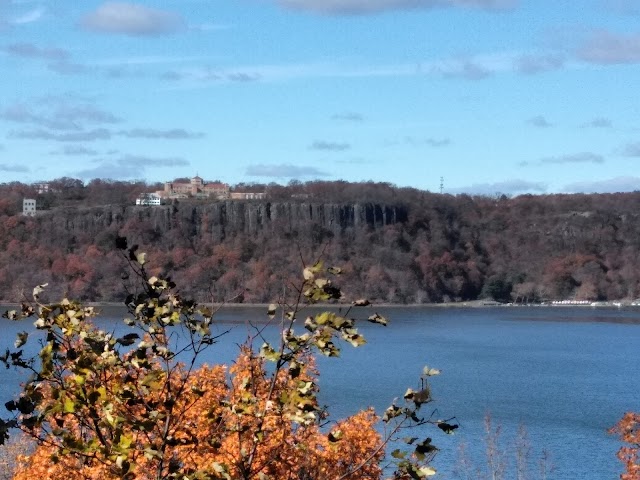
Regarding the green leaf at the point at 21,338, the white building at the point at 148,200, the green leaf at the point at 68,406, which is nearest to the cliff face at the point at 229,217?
the white building at the point at 148,200

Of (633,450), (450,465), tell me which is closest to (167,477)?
(633,450)

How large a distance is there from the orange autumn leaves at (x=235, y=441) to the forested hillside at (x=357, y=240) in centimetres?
6131

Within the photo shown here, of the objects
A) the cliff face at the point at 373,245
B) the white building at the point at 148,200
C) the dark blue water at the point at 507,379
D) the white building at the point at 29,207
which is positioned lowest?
the dark blue water at the point at 507,379

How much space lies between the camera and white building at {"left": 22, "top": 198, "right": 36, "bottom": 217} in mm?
86037

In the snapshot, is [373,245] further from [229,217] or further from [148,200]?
[148,200]

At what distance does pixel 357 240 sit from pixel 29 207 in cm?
2652

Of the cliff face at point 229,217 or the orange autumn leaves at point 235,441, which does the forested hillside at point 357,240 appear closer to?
the cliff face at point 229,217

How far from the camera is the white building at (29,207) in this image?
86037 mm

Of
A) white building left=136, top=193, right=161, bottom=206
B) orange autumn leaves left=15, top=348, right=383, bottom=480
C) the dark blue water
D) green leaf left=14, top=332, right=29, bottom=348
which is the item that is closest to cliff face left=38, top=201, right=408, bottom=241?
white building left=136, top=193, right=161, bottom=206

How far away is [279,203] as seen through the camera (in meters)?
94.7

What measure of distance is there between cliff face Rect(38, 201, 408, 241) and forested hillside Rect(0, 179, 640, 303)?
0.12m

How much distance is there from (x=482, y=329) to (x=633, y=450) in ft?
156

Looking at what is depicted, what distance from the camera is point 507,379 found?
34188 mm

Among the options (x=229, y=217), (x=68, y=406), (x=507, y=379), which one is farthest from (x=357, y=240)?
(x=68, y=406)
